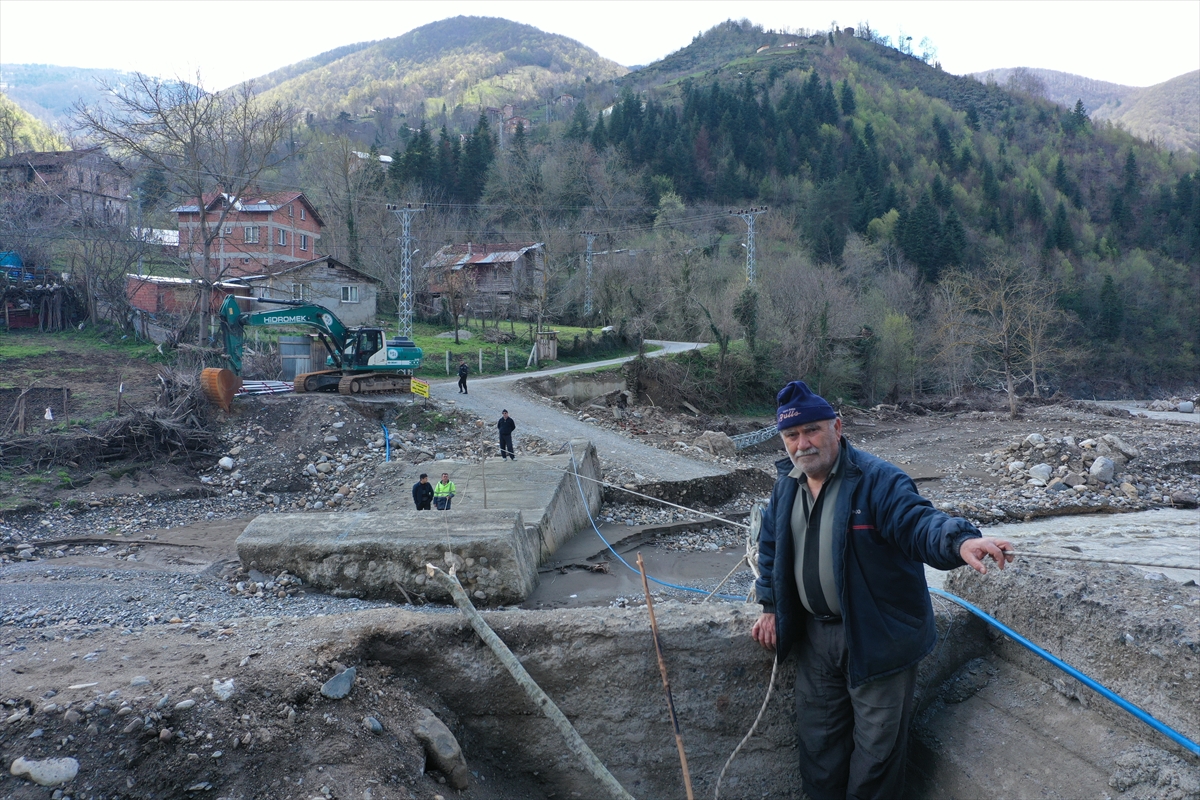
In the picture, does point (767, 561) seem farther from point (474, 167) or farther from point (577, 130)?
point (577, 130)

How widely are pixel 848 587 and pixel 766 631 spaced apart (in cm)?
62

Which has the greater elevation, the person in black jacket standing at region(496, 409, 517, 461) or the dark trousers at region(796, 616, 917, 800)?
the dark trousers at region(796, 616, 917, 800)

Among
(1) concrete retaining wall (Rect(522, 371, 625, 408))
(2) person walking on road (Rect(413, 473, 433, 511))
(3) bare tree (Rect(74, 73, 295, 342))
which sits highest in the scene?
(3) bare tree (Rect(74, 73, 295, 342))

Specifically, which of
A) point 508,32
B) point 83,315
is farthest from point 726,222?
point 508,32

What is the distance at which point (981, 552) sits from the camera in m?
2.49

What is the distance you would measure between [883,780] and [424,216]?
49.2 m

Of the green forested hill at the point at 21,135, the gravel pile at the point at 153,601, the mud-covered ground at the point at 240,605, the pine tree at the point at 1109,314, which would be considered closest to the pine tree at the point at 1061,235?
the pine tree at the point at 1109,314

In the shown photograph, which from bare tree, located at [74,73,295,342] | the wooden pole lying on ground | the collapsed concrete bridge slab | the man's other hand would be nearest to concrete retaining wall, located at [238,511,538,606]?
the collapsed concrete bridge slab

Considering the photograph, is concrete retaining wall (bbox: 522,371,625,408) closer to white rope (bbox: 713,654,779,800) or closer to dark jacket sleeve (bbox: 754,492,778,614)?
white rope (bbox: 713,654,779,800)

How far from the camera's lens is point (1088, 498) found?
653 inches

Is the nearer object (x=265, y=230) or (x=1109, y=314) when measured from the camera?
(x=265, y=230)

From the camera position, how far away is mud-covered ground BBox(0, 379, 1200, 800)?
2982mm

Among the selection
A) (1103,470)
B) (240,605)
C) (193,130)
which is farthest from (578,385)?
(240,605)

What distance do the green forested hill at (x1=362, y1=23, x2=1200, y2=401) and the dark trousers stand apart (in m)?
26.8
